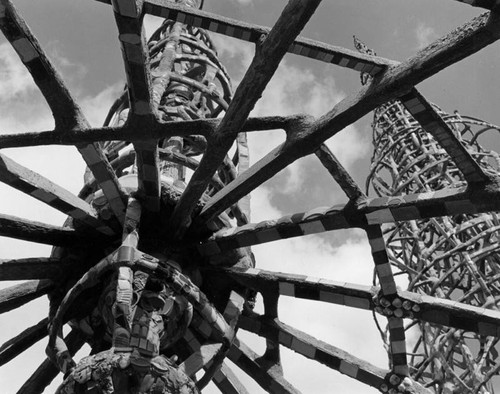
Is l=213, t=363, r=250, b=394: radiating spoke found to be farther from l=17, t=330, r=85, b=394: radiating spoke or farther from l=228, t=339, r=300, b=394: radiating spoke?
l=17, t=330, r=85, b=394: radiating spoke

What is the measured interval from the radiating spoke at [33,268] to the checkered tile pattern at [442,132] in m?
3.54

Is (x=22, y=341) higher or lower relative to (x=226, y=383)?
higher

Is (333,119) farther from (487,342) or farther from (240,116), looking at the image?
(487,342)

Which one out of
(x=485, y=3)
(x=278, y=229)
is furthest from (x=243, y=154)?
(x=485, y=3)

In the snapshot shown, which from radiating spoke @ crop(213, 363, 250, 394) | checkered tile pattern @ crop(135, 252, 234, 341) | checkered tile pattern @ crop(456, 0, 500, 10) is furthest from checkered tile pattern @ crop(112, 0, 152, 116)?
radiating spoke @ crop(213, 363, 250, 394)

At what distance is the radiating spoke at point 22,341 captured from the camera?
7969 millimetres

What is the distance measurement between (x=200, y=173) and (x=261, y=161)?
0.53 meters

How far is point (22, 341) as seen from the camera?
8047 mm

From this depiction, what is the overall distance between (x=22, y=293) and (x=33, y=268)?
53 cm

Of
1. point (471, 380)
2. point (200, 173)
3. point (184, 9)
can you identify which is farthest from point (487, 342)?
point (184, 9)

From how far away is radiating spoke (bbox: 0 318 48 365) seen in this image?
26.1 feet

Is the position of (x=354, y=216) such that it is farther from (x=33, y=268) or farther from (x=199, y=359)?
(x=33, y=268)

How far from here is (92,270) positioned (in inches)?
262

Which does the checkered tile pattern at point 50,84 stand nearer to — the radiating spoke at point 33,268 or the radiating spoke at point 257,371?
the radiating spoke at point 33,268
